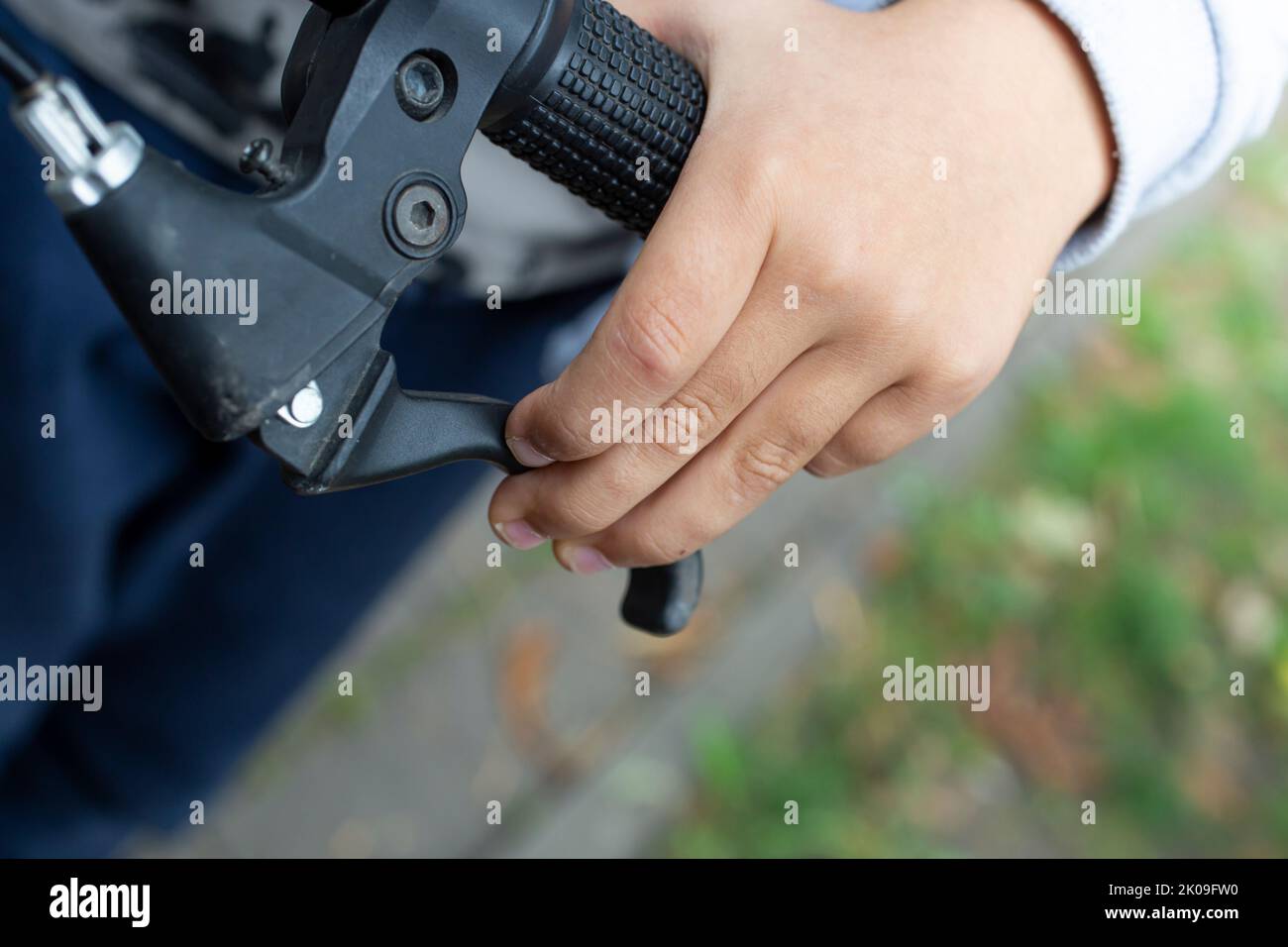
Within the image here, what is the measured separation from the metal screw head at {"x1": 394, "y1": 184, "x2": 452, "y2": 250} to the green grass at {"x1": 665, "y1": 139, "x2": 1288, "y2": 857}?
1.50 metres

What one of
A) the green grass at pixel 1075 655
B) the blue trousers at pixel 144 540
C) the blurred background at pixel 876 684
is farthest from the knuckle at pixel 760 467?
the green grass at pixel 1075 655

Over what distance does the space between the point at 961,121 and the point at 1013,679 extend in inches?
64.2

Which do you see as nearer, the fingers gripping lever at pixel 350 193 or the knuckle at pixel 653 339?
the fingers gripping lever at pixel 350 193

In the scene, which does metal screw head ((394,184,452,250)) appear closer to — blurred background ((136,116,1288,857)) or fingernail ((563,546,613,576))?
fingernail ((563,546,613,576))

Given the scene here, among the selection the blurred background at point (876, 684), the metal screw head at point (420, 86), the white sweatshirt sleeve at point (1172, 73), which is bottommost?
the blurred background at point (876, 684)

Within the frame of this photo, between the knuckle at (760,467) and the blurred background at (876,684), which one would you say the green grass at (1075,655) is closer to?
the blurred background at (876,684)

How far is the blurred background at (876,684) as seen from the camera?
2064 millimetres

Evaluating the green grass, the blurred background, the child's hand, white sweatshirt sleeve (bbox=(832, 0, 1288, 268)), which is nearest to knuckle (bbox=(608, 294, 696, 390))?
the child's hand

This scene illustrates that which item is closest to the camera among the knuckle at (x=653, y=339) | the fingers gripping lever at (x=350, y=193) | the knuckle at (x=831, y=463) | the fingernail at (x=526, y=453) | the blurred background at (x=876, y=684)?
the fingers gripping lever at (x=350, y=193)

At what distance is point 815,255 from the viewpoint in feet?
2.81

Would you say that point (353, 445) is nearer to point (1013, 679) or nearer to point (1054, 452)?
point (1013, 679)

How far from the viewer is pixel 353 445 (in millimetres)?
833

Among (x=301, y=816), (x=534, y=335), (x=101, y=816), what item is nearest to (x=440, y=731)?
(x=301, y=816)
